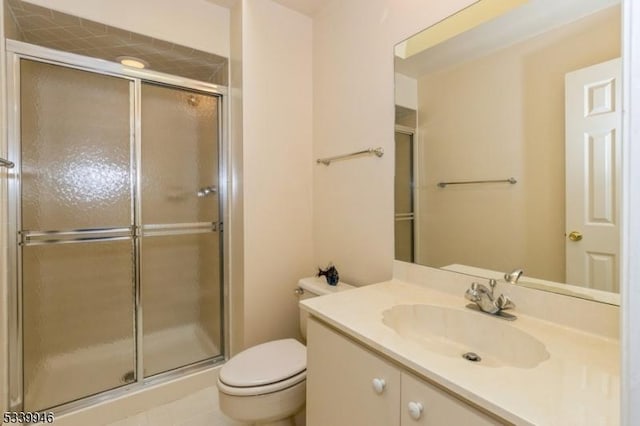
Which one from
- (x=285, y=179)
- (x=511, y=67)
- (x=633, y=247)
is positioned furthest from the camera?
(x=285, y=179)

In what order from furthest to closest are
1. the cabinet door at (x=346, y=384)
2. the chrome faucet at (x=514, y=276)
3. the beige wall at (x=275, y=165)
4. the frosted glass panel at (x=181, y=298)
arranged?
the frosted glass panel at (x=181, y=298) < the beige wall at (x=275, y=165) < the chrome faucet at (x=514, y=276) < the cabinet door at (x=346, y=384)

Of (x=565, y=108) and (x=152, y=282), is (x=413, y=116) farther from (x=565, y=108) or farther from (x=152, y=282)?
(x=152, y=282)

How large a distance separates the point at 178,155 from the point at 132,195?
0.43m

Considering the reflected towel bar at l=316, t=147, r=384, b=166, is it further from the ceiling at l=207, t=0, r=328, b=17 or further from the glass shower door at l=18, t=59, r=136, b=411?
the glass shower door at l=18, t=59, r=136, b=411

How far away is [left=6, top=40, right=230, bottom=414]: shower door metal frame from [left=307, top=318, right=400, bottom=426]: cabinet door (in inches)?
44.0

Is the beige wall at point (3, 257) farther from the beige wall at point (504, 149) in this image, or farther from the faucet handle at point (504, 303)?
the faucet handle at point (504, 303)

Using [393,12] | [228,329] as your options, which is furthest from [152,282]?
[393,12]

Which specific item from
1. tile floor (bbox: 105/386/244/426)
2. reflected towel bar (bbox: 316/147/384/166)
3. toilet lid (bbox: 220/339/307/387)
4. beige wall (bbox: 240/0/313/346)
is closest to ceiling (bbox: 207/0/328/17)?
beige wall (bbox: 240/0/313/346)

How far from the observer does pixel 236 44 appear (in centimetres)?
191

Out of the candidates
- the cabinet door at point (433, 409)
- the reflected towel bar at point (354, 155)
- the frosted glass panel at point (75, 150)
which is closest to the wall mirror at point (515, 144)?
the reflected towel bar at point (354, 155)

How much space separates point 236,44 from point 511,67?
5.01 ft

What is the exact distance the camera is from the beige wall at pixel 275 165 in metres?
1.84

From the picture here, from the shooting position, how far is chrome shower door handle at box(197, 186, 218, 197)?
6.90 ft

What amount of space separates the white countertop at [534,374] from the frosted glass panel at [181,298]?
1354 mm
